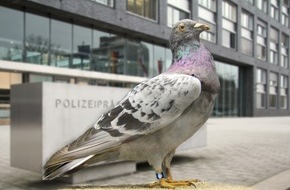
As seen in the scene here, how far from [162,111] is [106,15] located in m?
21.9

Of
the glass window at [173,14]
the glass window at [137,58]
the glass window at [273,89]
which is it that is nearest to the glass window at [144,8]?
the glass window at [173,14]

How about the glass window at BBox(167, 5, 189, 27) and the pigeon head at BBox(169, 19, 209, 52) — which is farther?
the glass window at BBox(167, 5, 189, 27)

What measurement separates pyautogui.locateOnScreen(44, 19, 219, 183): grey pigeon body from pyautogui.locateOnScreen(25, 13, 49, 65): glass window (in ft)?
61.7

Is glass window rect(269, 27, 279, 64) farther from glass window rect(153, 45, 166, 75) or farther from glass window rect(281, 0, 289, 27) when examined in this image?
glass window rect(153, 45, 166, 75)

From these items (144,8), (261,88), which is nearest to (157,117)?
(144,8)

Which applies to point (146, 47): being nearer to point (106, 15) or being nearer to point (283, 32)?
point (106, 15)

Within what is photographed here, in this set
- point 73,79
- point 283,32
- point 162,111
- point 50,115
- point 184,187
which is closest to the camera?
point 162,111

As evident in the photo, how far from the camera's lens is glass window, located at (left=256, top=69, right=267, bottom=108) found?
44.4m

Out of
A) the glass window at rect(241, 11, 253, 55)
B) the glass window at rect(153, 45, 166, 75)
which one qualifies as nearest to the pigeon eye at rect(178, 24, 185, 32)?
the glass window at rect(153, 45, 166, 75)

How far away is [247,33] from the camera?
4188 centimetres

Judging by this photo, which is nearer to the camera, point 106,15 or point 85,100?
point 85,100

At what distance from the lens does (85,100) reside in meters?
6.45

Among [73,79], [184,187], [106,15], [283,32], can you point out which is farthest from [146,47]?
[283,32]

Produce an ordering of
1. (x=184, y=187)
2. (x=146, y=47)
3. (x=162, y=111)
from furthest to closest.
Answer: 1. (x=146, y=47)
2. (x=184, y=187)
3. (x=162, y=111)
